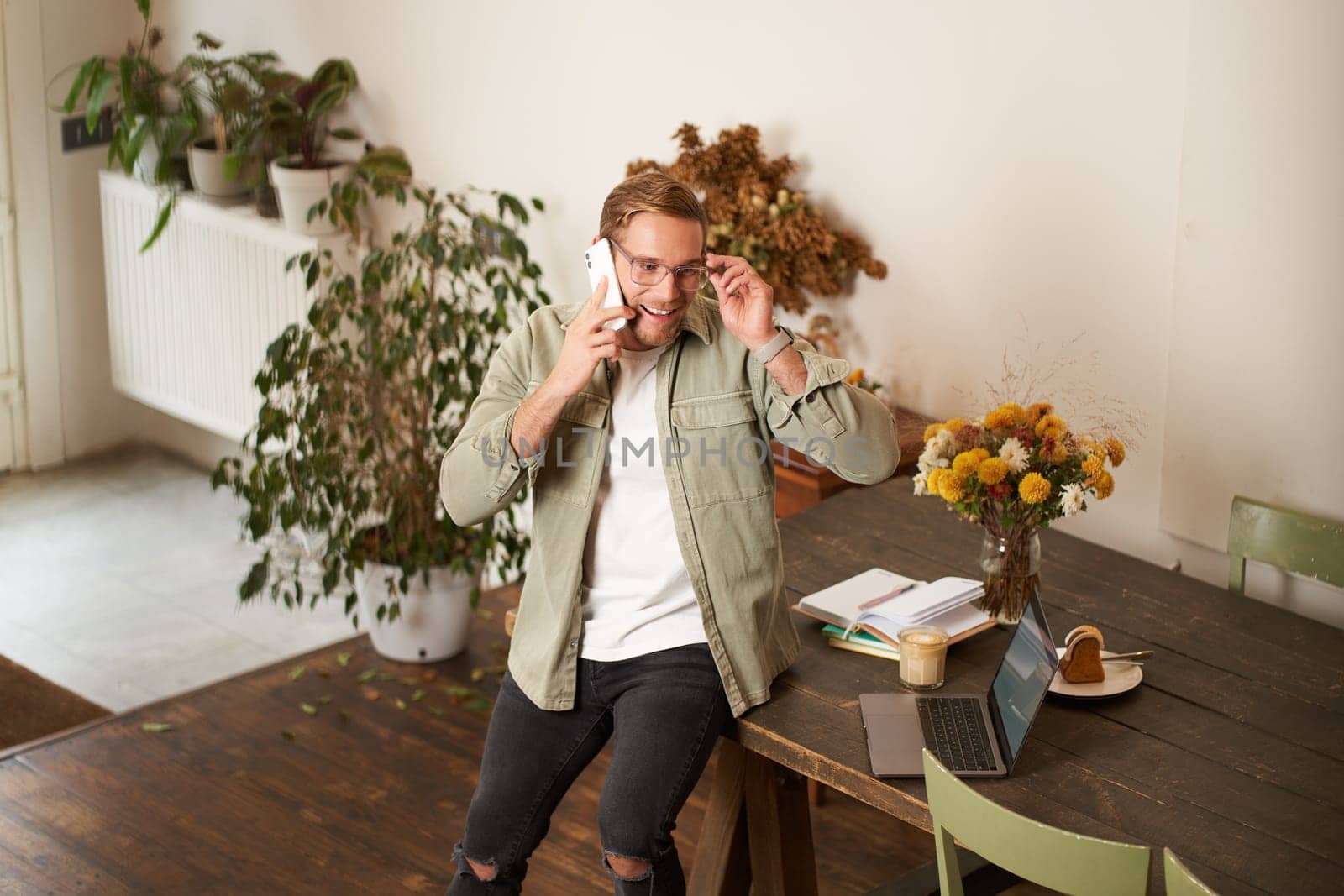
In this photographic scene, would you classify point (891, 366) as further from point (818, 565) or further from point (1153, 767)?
point (1153, 767)

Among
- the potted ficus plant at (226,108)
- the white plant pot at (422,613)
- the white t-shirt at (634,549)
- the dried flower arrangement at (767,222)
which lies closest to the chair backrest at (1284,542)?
the dried flower arrangement at (767,222)

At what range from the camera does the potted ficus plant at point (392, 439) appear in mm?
3723

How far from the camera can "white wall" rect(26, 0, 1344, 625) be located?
10.1ft

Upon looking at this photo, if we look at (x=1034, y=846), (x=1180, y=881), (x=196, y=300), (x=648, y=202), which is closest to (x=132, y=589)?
(x=196, y=300)

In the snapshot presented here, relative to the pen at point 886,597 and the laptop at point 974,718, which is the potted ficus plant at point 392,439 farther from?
the laptop at point 974,718

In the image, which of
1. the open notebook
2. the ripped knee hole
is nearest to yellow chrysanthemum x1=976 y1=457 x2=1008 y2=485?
the open notebook

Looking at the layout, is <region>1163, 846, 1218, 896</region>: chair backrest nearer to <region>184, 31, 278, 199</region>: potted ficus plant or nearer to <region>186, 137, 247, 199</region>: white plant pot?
<region>184, 31, 278, 199</region>: potted ficus plant

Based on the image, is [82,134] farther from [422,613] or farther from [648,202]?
[648,202]

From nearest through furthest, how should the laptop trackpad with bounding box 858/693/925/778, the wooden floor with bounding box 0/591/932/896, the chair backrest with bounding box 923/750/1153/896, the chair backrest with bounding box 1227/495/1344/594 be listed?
the chair backrest with bounding box 923/750/1153/896, the laptop trackpad with bounding box 858/693/925/778, the chair backrest with bounding box 1227/495/1344/594, the wooden floor with bounding box 0/591/932/896

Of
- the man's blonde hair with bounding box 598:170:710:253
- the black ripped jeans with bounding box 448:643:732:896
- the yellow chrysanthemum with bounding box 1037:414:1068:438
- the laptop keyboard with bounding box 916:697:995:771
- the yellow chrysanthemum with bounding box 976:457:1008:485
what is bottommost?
the black ripped jeans with bounding box 448:643:732:896

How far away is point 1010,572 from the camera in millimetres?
2570

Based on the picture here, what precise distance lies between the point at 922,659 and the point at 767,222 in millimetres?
1429

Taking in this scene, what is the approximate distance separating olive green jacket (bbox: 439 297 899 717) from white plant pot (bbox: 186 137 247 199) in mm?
2824

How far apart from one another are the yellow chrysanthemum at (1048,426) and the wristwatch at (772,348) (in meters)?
0.49
